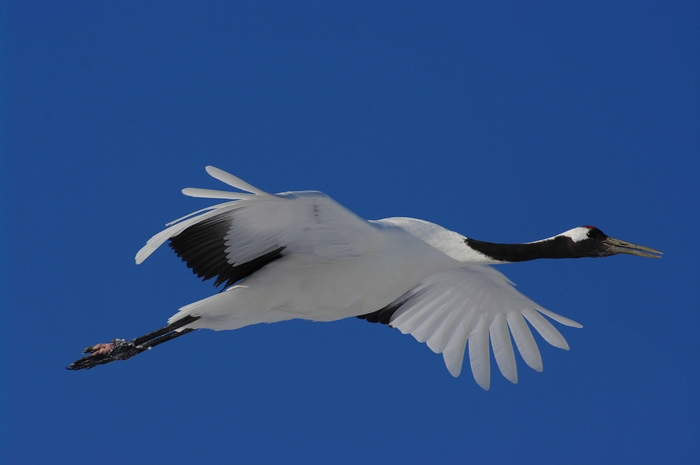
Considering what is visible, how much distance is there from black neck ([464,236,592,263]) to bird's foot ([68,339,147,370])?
4.10 metres

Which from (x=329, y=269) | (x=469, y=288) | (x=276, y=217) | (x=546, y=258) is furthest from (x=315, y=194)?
(x=469, y=288)

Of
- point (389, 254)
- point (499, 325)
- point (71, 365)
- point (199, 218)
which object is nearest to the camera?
point (199, 218)

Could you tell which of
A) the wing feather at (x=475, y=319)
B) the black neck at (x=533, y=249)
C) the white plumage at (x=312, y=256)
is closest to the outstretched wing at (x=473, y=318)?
the wing feather at (x=475, y=319)

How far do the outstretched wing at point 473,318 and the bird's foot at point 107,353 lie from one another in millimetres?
3142

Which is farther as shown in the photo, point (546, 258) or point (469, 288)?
point (469, 288)

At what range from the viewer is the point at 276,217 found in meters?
9.21

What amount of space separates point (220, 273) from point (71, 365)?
231 cm

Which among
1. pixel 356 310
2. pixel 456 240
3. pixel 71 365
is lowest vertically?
pixel 71 365

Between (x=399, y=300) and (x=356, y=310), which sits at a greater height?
(x=399, y=300)

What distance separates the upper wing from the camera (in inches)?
346

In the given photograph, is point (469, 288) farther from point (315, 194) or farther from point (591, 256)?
point (315, 194)

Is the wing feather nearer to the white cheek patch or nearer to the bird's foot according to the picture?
the white cheek patch

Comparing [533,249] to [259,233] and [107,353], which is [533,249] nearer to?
[259,233]

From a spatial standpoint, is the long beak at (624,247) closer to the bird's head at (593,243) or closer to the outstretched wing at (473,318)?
the bird's head at (593,243)
